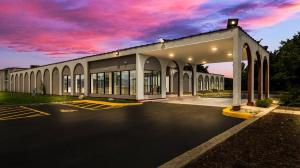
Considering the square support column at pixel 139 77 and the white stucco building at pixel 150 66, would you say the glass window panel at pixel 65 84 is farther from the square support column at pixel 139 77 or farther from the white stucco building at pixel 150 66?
the square support column at pixel 139 77

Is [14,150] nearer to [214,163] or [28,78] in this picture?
[214,163]

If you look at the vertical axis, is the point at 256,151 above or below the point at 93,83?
below

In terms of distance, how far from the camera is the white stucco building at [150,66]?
1561cm

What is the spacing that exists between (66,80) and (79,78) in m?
3.96

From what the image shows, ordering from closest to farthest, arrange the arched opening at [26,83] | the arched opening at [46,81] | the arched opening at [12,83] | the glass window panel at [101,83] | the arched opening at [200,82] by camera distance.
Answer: the glass window panel at [101,83] → the arched opening at [46,81] → the arched opening at [26,83] → the arched opening at [200,82] → the arched opening at [12,83]

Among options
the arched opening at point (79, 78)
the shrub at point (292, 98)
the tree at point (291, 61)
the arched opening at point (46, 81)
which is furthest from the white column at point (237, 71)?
the arched opening at point (46, 81)

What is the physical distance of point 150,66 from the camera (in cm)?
2267

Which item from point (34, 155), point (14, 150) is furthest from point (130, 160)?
point (14, 150)

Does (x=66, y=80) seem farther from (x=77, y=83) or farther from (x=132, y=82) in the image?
(x=132, y=82)

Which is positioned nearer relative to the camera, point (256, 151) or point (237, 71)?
point (256, 151)

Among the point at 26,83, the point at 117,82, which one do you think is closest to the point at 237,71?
the point at 117,82

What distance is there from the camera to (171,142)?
6.59m

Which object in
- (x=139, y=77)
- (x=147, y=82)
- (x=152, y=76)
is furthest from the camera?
(x=152, y=76)

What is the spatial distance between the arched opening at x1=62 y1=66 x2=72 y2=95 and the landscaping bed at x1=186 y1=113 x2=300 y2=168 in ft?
92.1
